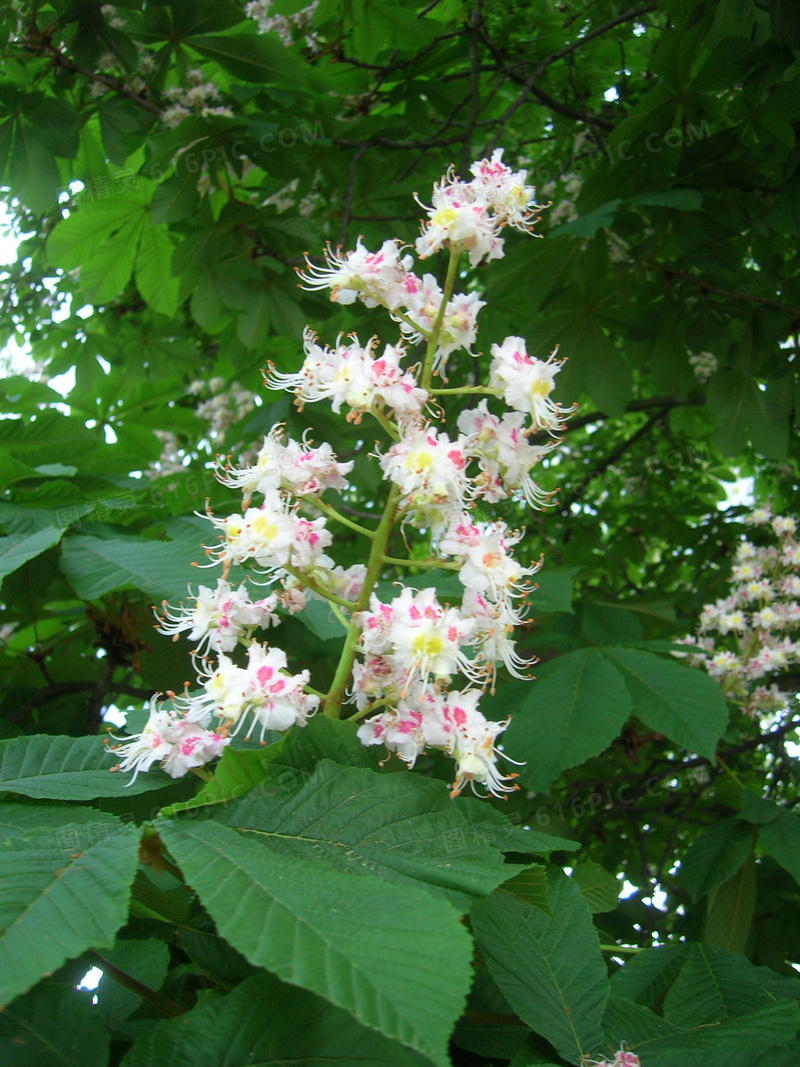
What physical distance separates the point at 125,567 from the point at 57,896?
75cm

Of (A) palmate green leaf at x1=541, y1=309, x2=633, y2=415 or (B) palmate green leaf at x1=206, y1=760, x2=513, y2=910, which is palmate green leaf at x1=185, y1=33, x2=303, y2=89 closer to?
(A) palmate green leaf at x1=541, y1=309, x2=633, y2=415

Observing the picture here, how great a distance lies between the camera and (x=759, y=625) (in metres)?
2.88

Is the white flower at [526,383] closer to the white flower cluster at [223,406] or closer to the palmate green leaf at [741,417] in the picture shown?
the palmate green leaf at [741,417]

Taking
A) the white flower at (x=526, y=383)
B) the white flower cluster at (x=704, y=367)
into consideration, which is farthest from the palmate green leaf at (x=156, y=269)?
Answer: the white flower cluster at (x=704, y=367)

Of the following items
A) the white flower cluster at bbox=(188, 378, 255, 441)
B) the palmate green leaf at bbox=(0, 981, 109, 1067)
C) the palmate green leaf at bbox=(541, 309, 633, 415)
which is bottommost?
the palmate green leaf at bbox=(0, 981, 109, 1067)

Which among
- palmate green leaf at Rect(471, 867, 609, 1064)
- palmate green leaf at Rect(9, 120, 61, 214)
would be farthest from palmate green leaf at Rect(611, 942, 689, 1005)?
palmate green leaf at Rect(9, 120, 61, 214)

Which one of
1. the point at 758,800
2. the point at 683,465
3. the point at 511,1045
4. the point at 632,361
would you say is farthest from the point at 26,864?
the point at 683,465

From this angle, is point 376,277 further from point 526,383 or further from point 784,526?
point 784,526

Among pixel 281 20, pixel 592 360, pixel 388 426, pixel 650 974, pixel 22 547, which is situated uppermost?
pixel 281 20

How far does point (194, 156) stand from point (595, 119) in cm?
163

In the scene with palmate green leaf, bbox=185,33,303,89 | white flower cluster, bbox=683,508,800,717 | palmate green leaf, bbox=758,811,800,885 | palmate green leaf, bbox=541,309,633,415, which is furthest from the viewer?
palmate green leaf, bbox=541,309,633,415

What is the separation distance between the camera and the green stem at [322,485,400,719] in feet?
3.59

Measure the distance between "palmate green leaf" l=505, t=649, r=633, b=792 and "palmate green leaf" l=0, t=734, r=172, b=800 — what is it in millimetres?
719

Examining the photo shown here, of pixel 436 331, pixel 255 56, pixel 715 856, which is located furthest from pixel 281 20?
pixel 715 856
